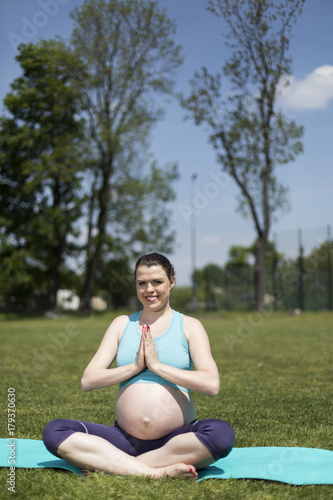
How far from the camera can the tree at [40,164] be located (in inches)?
1208

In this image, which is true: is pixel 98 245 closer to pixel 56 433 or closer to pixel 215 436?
pixel 56 433

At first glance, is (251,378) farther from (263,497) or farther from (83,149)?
(83,149)

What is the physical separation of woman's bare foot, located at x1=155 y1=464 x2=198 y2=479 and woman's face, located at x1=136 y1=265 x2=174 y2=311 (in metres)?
0.95

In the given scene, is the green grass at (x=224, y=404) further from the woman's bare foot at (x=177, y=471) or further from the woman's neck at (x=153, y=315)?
the woman's neck at (x=153, y=315)

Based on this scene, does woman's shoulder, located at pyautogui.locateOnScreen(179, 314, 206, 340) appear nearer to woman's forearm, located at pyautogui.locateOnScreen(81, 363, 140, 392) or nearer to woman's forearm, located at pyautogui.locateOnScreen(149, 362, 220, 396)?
woman's forearm, located at pyautogui.locateOnScreen(149, 362, 220, 396)

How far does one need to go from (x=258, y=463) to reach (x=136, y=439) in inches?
33.1

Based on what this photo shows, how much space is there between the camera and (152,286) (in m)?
3.59

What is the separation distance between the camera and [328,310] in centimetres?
2731

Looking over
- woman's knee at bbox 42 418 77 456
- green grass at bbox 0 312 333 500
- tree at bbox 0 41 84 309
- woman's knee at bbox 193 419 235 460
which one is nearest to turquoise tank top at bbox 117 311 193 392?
woman's knee at bbox 193 419 235 460

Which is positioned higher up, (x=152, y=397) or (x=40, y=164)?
(x=40, y=164)

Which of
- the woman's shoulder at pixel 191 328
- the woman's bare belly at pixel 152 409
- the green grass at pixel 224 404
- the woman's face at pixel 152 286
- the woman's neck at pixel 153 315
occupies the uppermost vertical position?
the woman's face at pixel 152 286

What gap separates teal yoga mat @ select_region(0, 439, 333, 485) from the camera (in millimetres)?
3510

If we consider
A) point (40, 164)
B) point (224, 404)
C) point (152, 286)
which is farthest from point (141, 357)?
point (40, 164)

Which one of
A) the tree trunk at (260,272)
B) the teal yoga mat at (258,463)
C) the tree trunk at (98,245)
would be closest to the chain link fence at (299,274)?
the tree trunk at (260,272)
